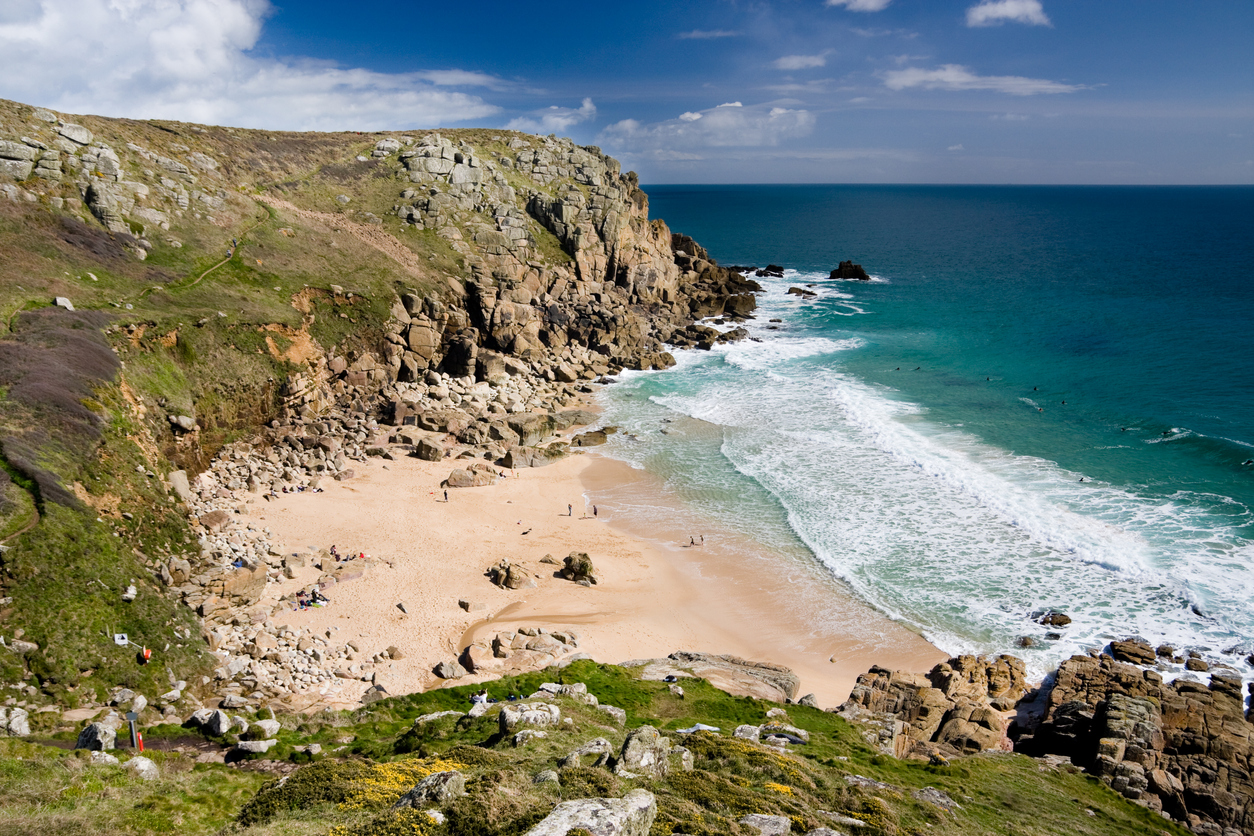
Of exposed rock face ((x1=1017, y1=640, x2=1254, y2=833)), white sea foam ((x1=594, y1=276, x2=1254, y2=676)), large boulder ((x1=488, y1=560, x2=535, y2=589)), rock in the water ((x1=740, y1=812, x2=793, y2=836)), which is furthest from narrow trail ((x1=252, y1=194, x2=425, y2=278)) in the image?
rock in the water ((x1=740, y1=812, x2=793, y2=836))

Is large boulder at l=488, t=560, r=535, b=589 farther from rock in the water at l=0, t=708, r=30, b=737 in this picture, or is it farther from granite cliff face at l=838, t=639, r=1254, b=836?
rock in the water at l=0, t=708, r=30, b=737

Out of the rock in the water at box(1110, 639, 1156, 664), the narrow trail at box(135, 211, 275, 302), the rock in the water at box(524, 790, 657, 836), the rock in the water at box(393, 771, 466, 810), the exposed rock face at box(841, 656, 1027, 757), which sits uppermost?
the narrow trail at box(135, 211, 275, 302)

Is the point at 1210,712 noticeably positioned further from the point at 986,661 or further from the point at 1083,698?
the point at 986,661

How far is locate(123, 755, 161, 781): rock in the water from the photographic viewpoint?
15.3 metres

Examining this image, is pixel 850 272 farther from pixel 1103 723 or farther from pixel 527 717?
pixel 527 717

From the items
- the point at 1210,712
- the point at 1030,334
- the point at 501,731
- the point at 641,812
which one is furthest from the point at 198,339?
the point at 1030,334

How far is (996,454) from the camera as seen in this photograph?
48.2 meters

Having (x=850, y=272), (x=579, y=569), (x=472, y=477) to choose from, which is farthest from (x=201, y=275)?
(x=850, y=272)

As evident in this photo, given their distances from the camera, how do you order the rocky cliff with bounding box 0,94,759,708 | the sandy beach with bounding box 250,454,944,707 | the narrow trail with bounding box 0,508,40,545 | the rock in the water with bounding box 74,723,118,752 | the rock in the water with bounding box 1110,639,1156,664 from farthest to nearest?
the sandy beach with bounding box 250,454,944,707 < the rock in the water with bounding box 1110,639,1156,664 < the rocky cliff with bounding box 0,94,759,708 < the narrow trail with bounding box 0,508,40,545 < the rock in the water with bounding box 74,723,118,752

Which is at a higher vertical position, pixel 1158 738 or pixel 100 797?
pixel 100 797

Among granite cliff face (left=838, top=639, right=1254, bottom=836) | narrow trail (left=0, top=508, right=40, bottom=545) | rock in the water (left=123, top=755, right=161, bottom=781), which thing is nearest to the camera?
rock in the water (left=123, top=755, right=161, bottom=781)

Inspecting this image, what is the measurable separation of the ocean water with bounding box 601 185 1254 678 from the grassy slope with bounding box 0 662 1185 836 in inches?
430

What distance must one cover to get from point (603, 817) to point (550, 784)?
261cm

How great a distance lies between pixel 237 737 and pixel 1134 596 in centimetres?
3830
